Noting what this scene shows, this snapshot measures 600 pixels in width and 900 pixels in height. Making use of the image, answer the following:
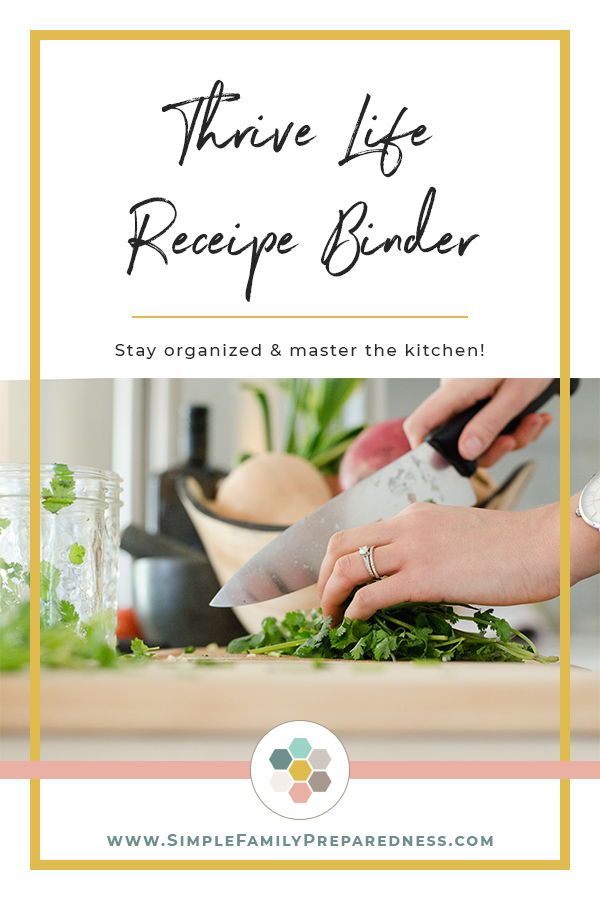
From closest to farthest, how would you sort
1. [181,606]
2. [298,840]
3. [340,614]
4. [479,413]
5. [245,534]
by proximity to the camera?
1. [298,840]
2. [340,614]
3. [479,413]
4. [245,534]
5. [181,606]

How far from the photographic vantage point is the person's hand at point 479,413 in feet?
2.40

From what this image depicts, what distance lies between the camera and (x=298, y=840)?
0.55 m

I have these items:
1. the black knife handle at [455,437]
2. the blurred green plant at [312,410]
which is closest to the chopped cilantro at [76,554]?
the black knife handle at [455,437]

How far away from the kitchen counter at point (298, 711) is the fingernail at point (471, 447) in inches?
9.8

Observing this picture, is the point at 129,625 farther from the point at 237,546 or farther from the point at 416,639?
the point at 416,639

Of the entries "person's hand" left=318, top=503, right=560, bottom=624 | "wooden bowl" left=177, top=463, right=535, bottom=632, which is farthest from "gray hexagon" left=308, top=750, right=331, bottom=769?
"wooden bowl" left=177, top=463, right=535, bottom=632

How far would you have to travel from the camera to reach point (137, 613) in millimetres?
1034

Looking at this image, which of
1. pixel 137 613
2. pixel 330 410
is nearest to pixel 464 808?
pixel 137 613

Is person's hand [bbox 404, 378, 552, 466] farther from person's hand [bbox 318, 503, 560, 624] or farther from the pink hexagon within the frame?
the pink hexagon

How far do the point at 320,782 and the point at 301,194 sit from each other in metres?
0.39

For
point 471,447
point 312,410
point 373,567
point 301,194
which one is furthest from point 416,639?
point 312,410

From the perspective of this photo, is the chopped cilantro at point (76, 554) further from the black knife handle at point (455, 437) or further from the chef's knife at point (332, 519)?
the black knife handle at point (455, 437)

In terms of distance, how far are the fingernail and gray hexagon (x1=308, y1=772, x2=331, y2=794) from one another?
32cm
